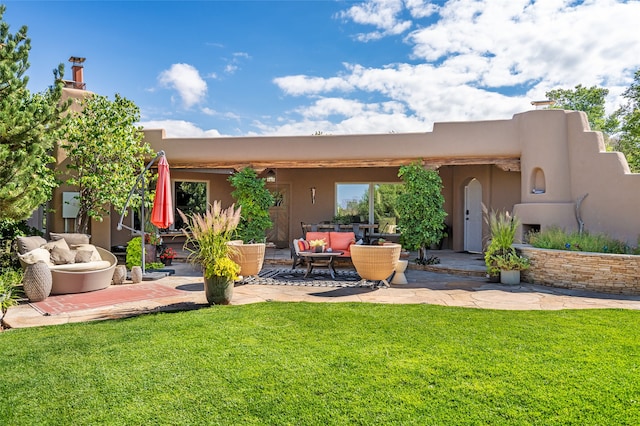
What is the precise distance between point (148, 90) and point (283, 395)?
11543mm

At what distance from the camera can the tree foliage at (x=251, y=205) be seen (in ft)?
35.6

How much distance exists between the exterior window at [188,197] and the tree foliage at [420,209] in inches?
274

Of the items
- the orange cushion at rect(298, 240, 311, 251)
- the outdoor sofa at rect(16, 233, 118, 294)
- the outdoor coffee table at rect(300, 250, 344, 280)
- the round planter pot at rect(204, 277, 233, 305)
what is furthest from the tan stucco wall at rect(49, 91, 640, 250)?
the round planter pot at rect(204, 277, 233, 305)

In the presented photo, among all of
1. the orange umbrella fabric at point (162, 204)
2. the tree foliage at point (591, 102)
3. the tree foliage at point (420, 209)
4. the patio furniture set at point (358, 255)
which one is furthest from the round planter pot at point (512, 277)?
the tree foliage at point (591, 102)

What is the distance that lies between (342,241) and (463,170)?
18.5ft

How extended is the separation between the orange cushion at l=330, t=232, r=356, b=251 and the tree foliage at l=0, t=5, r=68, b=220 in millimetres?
5839

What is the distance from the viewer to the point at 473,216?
13.0m

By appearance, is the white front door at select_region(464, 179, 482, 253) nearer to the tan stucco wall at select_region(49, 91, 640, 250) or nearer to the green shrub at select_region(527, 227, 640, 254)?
the tan stucco wall at select_region(49, 91, 640, 250)

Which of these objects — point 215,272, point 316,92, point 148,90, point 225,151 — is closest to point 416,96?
point 316,92

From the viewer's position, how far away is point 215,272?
5734 millimetres

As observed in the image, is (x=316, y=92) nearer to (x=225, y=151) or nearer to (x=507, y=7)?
(x=225, y=151)

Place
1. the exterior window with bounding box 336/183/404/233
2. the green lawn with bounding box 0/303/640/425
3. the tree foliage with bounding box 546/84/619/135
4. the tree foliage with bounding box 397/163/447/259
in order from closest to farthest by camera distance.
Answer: the green lawn with bounding box 0/303/640/425 < the tree foliage with bounding box 397/163/447/259 < the exterior window with bounding box 336/183/404/233 < the tree foliage with bounding box 546/84/619/135

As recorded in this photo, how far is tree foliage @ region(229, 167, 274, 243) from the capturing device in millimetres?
10859

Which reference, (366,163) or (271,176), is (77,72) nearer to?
(271,176)
